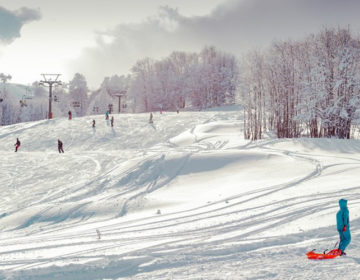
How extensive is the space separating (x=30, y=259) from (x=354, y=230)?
731cm

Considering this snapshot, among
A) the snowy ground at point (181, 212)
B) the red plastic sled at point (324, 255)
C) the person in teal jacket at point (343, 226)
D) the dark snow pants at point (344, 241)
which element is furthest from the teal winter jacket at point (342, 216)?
the snowy ground at point (181, 212)

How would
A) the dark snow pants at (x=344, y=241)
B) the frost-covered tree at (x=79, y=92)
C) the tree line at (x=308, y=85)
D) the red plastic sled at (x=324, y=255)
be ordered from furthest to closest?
the frost-covered tree at (x=79, y=92)
the tree line at (x=308, y=85)
the dark snow pants at (x=344, y=241)
the red plastic sled at (x=324, y=255)

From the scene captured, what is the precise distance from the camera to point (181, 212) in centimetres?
1134

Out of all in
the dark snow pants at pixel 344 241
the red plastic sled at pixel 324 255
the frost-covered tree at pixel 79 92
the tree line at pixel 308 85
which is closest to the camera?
the red plastic sled at pixel 324 255

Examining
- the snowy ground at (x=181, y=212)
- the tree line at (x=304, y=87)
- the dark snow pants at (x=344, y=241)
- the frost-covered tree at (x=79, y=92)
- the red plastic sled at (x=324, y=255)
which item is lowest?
the snowy ground at (x=181, y=212)

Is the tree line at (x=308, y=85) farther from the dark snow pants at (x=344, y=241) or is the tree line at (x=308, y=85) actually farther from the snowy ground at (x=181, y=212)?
the dark snow pants at (x=344, y=241)

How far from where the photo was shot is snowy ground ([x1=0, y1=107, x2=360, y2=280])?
6152 mm

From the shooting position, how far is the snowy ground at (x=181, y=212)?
242 inches

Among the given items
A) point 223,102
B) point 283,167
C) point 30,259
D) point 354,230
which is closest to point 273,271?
point 354,230

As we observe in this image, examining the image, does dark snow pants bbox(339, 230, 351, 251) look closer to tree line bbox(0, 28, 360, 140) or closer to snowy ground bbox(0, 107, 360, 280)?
snowy ground bbox(0, 107, 360, 280)

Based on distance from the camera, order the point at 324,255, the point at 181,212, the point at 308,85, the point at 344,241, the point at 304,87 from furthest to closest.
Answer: the point at 304,87, the point at 308,85, the point at 181,212, the point at 344,241, the point at 324,255

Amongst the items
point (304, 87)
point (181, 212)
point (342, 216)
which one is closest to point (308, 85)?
point (304, 87)

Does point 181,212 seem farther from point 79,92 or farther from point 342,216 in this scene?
point 79,92

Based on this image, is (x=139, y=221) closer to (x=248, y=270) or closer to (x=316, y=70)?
(x=248, y=270)
